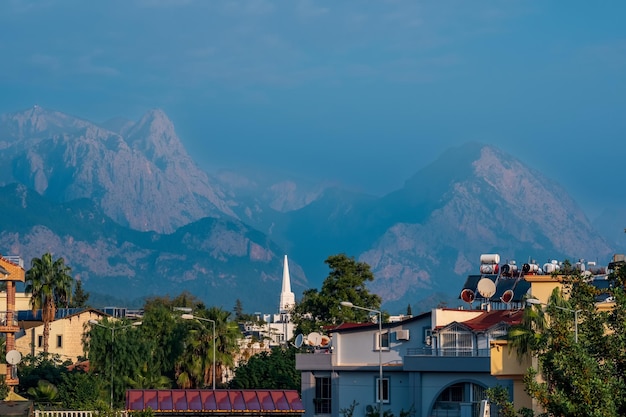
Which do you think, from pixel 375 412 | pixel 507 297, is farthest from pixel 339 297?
pixel 375 412

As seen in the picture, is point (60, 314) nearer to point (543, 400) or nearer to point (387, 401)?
point (387, 401)

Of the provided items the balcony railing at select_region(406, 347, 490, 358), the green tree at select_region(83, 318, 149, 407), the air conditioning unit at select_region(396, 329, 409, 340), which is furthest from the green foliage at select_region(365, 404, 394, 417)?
the green tree at select_region(83, 318, 149, 407)

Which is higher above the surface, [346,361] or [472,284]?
[472,284]

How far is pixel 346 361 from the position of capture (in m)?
78.4

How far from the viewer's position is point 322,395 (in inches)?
3095

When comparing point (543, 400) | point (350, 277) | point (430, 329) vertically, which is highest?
point (350, 277)

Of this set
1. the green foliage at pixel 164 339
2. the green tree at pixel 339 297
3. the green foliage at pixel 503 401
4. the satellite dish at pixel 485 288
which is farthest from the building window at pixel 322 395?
the green foliage at pixel 503 401

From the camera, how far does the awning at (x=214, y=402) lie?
5431 centimetres

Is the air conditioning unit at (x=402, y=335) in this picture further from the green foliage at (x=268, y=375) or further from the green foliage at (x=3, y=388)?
the green foliage at (x=3, y=388)

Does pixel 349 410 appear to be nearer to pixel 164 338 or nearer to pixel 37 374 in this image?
pixel 164 338

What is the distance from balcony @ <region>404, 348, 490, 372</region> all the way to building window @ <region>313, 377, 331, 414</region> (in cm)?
682

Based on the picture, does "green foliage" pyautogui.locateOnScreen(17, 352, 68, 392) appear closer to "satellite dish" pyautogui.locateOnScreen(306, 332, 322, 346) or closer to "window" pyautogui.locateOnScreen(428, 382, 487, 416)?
"satellite dish" pyautogui.locateOnScreen(306, 332, 322, 346)

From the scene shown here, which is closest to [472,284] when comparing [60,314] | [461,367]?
[461,367]

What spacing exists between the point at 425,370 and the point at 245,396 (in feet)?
62.7
